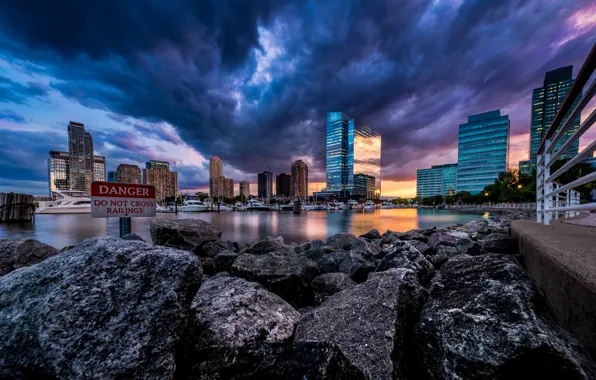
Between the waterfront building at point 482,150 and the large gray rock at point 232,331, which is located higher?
the waterfront building at point 482,150

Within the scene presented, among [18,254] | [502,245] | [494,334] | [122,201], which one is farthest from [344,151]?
[494,334]

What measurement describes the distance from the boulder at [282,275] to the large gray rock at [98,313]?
1.70m

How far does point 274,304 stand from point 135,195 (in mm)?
5849

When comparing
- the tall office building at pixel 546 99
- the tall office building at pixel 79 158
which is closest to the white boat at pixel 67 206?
the tall office building at pixel 79 158

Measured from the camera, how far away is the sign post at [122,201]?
235 inches

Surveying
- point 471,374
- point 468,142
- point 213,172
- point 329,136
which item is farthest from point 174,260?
A: point 213,172

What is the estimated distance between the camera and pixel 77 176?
4643 inches

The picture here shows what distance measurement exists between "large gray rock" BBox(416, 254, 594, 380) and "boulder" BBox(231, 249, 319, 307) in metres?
1.97

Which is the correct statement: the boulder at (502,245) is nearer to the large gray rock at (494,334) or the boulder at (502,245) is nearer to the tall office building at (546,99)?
the large gray rock at (494,334)

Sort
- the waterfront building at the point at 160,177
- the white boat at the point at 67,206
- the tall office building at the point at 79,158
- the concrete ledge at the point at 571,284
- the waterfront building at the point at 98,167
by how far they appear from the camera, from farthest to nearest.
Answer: the waterfront building at the point at 160,177, the waterfront building at the point at 98,167, the tall office building at the point at 79,158, the white boat at the point at 67,206, the concrete ledge at the point at 571,284

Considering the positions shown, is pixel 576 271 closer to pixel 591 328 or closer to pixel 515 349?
pixel 591 328

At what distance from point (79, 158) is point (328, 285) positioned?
162712 millimetres

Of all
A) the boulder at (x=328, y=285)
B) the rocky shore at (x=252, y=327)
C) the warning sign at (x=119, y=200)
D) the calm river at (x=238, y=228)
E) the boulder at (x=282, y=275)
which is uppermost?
the warning sign at (x=119, y=200)

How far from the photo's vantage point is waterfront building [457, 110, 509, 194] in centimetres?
11531
